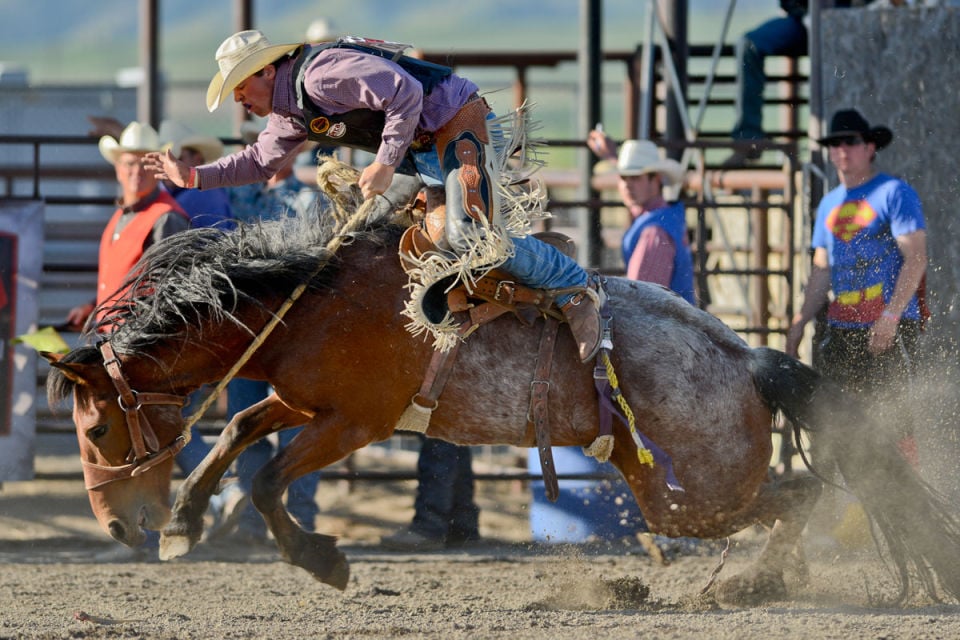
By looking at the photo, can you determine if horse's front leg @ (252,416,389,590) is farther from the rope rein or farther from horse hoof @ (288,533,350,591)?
the rope rein

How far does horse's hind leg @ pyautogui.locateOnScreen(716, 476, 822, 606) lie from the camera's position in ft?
16.8

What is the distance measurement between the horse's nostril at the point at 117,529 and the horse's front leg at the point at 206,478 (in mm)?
133

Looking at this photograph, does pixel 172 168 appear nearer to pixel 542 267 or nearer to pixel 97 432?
pixel 97 432

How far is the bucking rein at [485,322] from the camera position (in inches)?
182

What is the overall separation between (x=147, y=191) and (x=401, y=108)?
2.43 metres

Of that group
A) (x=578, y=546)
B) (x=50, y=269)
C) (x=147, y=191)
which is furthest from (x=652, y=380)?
(x=50, y=269)

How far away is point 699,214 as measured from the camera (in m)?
6.96

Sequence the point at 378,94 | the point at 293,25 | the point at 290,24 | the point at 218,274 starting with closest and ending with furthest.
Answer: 1. the point at 378,94
2. the point at 218,274
3. the point at 293,25
4. the point at 290,24

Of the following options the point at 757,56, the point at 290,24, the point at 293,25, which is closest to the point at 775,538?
the point at 757,56

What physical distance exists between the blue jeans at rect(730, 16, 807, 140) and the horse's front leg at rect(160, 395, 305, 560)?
426 centimetres

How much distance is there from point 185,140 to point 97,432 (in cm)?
250

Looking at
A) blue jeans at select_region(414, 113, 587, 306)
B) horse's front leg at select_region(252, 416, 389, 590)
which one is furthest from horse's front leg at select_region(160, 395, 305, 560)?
blue jeans at select_region(414, 113, 587, 306)

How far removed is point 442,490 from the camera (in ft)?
22.4

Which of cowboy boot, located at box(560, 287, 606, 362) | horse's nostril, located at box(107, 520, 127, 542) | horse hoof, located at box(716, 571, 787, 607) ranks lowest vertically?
horse hoof, located at box(716, 571, 787, 607)
